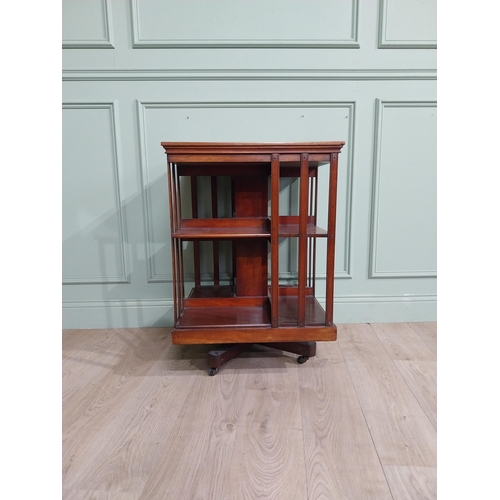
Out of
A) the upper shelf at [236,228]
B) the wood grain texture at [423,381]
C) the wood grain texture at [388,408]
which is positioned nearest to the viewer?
the wood grain texture at [388,408]

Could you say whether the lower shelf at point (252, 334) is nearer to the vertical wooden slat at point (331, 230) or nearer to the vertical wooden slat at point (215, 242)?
the vertical wooden slat at point (331, 230)

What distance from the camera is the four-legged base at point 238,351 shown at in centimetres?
124

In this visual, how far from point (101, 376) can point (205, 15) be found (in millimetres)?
1548

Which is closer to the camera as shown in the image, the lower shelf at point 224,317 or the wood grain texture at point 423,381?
the wood grain texture at point 423,381

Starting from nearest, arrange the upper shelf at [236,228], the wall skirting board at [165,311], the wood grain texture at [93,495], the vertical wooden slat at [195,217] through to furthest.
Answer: the wood grain texture at [93,495] → the upper shelf at [236,228] → the vertical wooden slat at [195,217] → the wall skirting board at [165,311]

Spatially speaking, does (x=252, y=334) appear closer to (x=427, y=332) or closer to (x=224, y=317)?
(x=224, y=317)

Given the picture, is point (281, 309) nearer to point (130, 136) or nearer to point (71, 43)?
point (130, 136)

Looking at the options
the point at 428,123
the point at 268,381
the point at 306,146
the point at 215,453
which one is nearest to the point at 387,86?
the point at 428,123

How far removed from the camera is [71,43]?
1.48 m

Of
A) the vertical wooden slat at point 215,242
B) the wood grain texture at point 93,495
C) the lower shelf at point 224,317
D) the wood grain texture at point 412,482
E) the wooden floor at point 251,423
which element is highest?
the vertical wooden slat at point 215,242

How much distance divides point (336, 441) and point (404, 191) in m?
1.17

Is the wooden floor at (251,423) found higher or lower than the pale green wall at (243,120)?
lower

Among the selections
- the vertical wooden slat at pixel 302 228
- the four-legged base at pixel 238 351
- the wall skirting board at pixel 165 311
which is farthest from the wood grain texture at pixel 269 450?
the wall skirting board at pixel 165 311

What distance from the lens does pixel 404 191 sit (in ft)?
5.28
